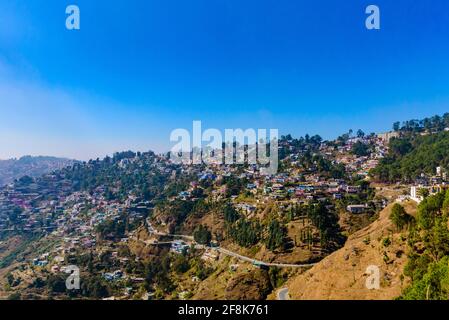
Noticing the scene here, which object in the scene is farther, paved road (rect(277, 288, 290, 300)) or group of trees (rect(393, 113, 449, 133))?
group of trees (rect(393, 113, 449, 133))

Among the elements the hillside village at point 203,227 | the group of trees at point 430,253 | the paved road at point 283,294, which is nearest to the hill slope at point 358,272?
the paved road at point 283,294

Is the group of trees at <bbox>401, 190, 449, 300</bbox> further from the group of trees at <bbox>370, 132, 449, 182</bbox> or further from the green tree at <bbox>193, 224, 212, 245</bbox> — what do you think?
the group of trees at <bbox>370, 132, 449, 182</bbox>

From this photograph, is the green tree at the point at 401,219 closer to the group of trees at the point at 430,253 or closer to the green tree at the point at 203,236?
the group of trees at the point at 430,253

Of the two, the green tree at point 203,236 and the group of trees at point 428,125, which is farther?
the group of trees at point 428,125

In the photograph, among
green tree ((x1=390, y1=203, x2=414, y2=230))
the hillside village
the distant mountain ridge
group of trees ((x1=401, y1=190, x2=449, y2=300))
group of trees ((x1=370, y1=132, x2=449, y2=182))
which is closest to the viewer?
group of trees ((x1=401, y1=190, x2=449, y2=300))

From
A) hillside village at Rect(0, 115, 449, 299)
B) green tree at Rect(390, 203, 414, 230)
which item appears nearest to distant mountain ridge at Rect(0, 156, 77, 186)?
hillside village at Rect(0, 115, 449, 299)

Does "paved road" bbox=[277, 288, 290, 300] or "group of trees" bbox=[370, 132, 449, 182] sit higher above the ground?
"group of trees" bbox=[370, 132, 449, 182]
